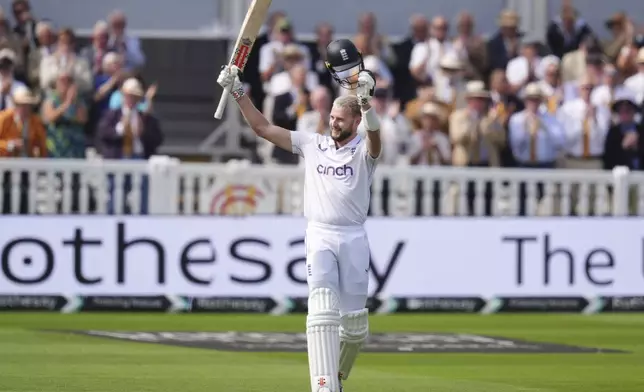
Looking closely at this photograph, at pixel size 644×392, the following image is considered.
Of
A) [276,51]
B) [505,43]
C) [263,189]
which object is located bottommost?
[263,189]

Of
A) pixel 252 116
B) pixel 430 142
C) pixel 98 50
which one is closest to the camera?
pixel 252 116

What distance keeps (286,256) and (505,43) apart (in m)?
5.76

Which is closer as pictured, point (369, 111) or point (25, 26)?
point (369, 111)

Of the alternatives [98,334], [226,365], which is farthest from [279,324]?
[226,365]

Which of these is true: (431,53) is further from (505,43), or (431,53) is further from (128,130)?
(128,130)

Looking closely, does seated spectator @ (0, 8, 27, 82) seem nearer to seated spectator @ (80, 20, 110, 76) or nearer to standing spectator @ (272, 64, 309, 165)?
seated spectator @ (80, 20, 110, 76)

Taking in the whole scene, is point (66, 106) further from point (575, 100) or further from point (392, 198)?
point (575, 100)

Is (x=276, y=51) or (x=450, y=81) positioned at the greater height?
(x=276, y=51)

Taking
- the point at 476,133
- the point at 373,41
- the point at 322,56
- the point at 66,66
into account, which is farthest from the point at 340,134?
the point at 322,56

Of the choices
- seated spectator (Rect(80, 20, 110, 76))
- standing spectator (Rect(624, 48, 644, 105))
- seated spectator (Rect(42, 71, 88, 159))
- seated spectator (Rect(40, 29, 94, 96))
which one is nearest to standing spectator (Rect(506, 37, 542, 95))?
standing spectator (Rect(624, 48, 644, 105))

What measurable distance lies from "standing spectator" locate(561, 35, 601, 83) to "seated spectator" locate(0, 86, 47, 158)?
7159mm

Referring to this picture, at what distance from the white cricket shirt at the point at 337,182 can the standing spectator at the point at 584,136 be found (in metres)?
10.4

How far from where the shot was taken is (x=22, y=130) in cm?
1811

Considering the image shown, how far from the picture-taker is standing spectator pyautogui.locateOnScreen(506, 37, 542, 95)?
826 inches
